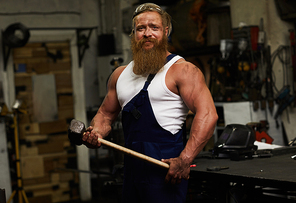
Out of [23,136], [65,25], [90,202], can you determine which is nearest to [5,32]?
[65,25]

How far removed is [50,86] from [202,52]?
2.28m

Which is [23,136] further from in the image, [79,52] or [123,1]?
[123,1]

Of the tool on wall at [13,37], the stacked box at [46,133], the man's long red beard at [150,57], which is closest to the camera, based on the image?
the man's long red beard at [150,57]

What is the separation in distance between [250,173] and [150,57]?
885 millimetres

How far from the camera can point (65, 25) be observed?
589cm

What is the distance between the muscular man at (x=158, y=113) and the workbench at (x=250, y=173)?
1.24 ft

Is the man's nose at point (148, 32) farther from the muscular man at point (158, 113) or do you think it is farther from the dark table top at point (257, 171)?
the dark table top at point (257, 171)

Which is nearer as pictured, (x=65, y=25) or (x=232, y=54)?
(x=232, y=54)

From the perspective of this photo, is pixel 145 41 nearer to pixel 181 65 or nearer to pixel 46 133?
pixel 181 65

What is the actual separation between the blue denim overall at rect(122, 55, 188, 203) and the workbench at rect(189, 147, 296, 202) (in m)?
0.38

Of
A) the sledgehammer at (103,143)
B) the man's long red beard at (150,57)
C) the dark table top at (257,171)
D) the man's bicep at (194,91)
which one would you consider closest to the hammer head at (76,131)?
the sledgehammer at (103,143)

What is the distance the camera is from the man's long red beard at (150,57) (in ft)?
6.91

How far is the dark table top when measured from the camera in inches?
80.5

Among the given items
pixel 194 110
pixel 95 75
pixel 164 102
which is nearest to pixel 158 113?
pixel 164 102
